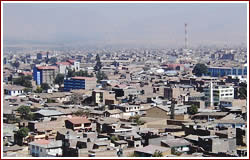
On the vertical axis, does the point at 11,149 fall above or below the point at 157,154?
below

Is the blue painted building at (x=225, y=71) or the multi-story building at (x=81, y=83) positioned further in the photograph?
the blue painted building at (x=225, y=71)

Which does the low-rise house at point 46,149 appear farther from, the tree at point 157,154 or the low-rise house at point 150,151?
the tree at point 157,154

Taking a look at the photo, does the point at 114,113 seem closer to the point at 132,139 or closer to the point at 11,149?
the point at 132,139

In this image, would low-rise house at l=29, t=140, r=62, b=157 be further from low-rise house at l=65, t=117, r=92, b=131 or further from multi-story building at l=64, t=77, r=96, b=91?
multi-story building at l=64, t=77, r=96, b=91

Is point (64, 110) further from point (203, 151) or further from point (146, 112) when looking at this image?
point (203, 151)

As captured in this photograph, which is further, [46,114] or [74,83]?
[74,83]

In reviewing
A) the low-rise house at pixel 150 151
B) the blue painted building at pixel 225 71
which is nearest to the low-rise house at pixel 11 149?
the low-rise house at pixel 150 151

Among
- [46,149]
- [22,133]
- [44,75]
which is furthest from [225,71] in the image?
[46,149]
